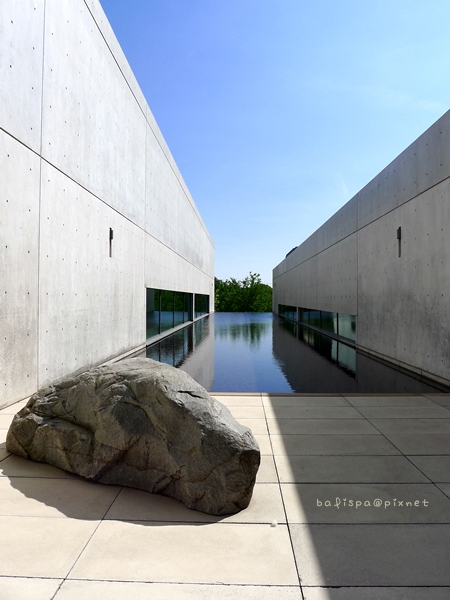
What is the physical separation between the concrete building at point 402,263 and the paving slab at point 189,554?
6434mm

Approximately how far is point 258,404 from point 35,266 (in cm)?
410

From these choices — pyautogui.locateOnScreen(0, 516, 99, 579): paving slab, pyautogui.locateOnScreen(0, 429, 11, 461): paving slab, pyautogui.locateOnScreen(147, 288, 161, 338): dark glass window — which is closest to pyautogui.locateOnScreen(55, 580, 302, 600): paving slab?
pyautogui.locateOnScreen(0, 516, 99, 579): paving slab

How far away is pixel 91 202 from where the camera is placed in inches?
344

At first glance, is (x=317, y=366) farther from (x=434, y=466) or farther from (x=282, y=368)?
(x=434, y=466)

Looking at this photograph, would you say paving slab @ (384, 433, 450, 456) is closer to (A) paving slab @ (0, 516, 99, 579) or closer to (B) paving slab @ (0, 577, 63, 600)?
(A) paving slab @ (0, 516, 99, 579)

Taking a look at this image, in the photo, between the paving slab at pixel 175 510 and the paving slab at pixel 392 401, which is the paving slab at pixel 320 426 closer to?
the paving slab at pixel 392 401

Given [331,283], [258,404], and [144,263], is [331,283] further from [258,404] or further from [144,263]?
[258,404]

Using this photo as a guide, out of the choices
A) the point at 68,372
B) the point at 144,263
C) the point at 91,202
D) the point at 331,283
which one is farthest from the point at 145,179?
the point at 331,283

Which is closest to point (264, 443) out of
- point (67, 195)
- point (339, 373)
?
point (339, 373)

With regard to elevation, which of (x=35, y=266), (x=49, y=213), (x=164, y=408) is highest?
(x=49, y=213)

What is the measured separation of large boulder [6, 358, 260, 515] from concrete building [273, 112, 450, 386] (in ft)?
20.2

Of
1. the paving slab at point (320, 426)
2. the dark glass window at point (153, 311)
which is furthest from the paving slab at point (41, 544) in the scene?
the dark glass window at point (153, 311)

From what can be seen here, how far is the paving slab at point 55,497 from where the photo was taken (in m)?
3.00

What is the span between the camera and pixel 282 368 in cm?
1015
